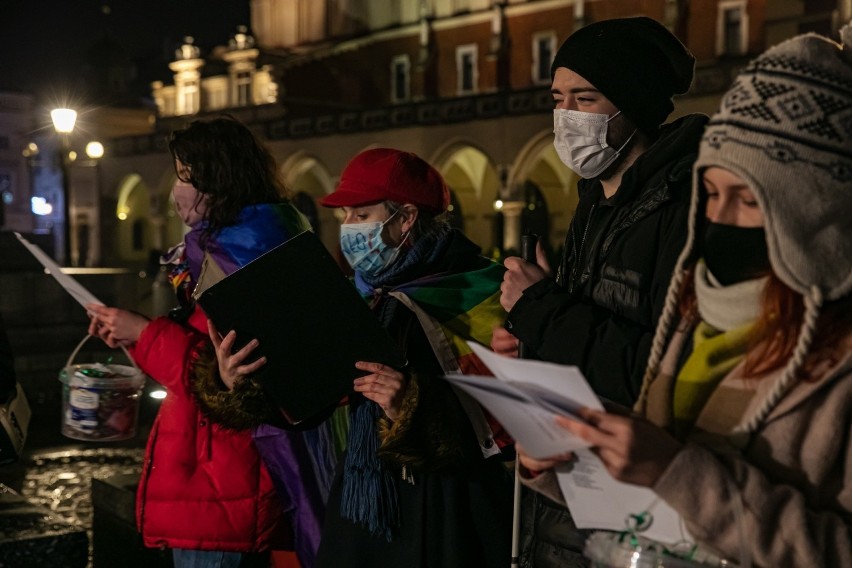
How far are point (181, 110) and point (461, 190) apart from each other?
101 feet

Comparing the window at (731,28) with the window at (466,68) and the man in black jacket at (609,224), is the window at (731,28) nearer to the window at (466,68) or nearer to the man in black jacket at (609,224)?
the window at (466,68)

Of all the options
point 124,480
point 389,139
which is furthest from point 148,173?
point 124,480

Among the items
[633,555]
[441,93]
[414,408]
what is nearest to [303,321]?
[414,408]

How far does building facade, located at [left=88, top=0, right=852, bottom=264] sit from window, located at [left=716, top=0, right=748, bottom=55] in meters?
0.03

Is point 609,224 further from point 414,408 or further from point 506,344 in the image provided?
point 414,408

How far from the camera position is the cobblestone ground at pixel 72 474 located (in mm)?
7724

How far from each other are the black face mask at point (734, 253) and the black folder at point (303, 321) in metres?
1.21

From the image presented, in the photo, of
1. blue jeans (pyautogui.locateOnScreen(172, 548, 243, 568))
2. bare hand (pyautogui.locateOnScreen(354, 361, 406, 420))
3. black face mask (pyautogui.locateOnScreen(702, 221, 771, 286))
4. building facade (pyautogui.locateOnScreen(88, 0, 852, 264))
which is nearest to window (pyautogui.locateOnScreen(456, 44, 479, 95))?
building facade (pyautogui.locateOnScreen(88, 0, 852, 264))

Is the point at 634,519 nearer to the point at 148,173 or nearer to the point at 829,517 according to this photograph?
the point at 829,517

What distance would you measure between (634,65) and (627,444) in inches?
51.5

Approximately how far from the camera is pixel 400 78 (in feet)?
148

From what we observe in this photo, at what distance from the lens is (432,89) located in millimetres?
43844

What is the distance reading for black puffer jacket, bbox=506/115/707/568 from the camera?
7.42ft

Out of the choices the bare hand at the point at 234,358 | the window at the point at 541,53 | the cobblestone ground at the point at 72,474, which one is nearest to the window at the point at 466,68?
the window at the point at 541,53
